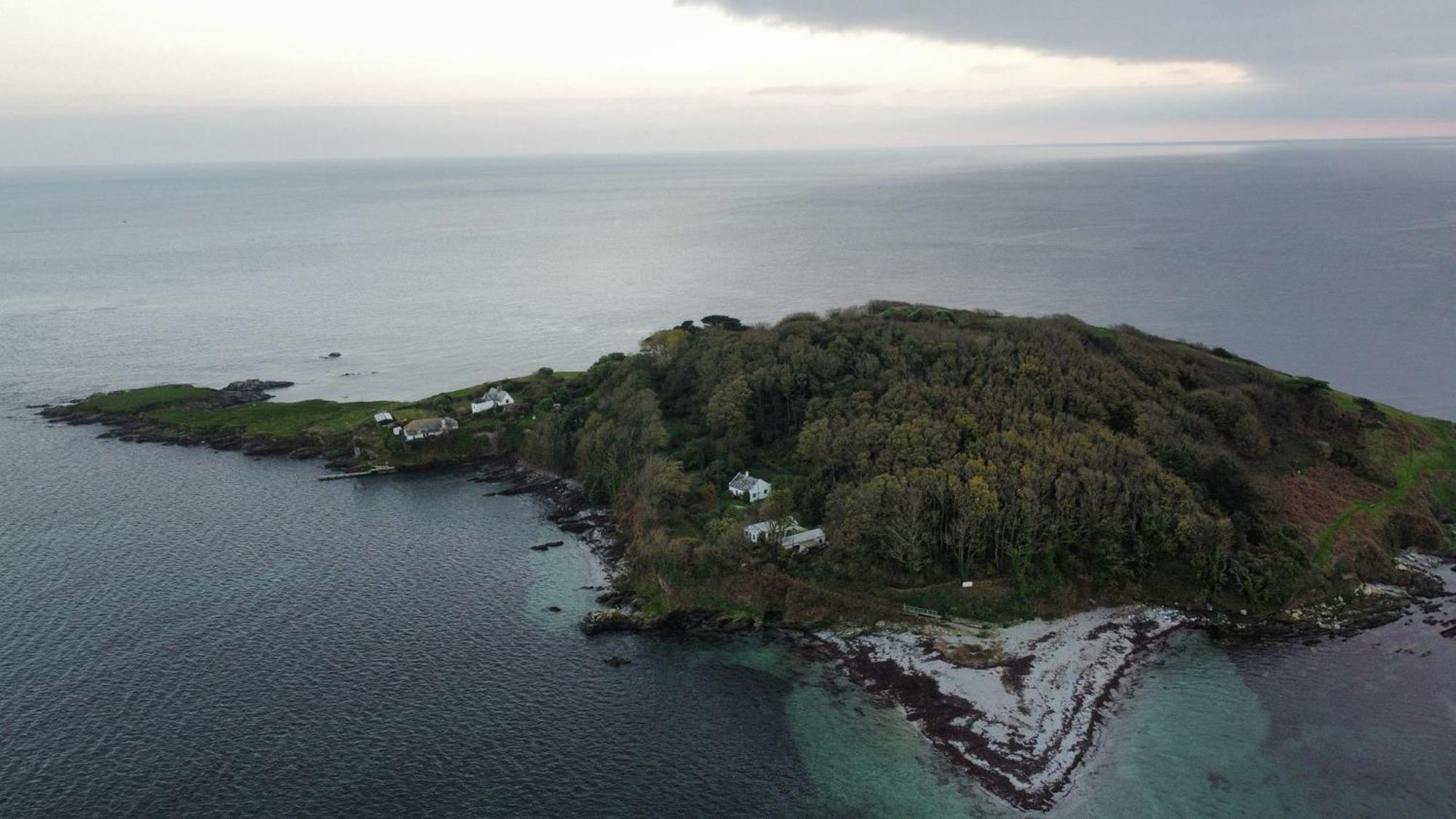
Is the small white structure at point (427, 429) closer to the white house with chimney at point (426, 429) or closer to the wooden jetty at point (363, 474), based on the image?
the white house with chimney at point (426, 429)

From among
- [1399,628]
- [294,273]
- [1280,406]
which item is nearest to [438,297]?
[294,273]

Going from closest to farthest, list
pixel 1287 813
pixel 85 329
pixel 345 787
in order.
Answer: pixel 1287 813
pixel 345 787
pixel 85 329

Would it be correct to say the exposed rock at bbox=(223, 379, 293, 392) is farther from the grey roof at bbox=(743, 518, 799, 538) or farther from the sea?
the grey roof at bbox=(743, 518, 799, 538)

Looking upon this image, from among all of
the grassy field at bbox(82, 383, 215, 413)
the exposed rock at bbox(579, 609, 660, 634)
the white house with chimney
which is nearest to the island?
Answer: the exposed rock at bbox(579, 609, 660, 634)

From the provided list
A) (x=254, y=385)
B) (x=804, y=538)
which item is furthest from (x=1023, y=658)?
(x=254, y=385)

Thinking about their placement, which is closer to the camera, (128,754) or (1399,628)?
(128,754)

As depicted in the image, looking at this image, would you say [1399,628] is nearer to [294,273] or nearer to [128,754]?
[128,754]
